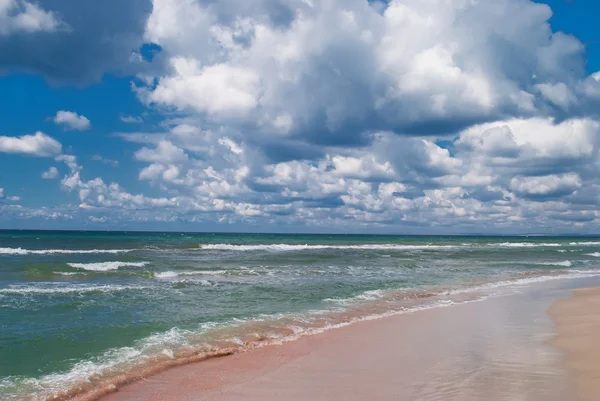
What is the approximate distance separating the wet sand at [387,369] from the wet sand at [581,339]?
9.1 inches

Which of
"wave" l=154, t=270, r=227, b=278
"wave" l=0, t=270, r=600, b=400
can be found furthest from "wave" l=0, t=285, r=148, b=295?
"wave" l=0, t=270, r=600, b=400

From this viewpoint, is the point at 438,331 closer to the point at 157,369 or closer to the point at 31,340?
the point at 157,369

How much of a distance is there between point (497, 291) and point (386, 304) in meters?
6.15

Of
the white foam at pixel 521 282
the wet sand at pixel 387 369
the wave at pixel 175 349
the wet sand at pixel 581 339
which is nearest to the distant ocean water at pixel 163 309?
the wave at pixel 175 349

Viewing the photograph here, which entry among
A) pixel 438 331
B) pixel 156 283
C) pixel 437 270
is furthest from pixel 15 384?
pixel 437 270

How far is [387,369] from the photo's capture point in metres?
7.83

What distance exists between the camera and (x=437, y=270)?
87.7 feet

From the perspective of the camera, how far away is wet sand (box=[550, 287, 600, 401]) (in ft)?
22.5

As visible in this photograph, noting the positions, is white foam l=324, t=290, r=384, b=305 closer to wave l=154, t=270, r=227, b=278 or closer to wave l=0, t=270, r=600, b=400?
wave l=0, t=270, r=600, b=400

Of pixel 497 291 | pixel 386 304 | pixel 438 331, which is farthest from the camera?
pixel 497 291

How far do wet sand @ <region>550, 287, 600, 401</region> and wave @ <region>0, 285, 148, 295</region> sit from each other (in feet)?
46.8

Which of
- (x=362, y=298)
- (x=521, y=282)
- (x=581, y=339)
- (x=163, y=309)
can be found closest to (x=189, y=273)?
(x=163, y=309)

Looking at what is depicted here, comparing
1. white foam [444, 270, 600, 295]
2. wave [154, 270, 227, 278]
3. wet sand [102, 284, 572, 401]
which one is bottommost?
white foam [444, 270, 600, 295]

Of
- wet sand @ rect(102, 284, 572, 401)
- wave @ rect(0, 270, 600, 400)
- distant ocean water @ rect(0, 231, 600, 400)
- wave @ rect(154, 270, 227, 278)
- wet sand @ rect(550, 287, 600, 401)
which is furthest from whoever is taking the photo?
wave @ rect(154, 270, 227, 278)
